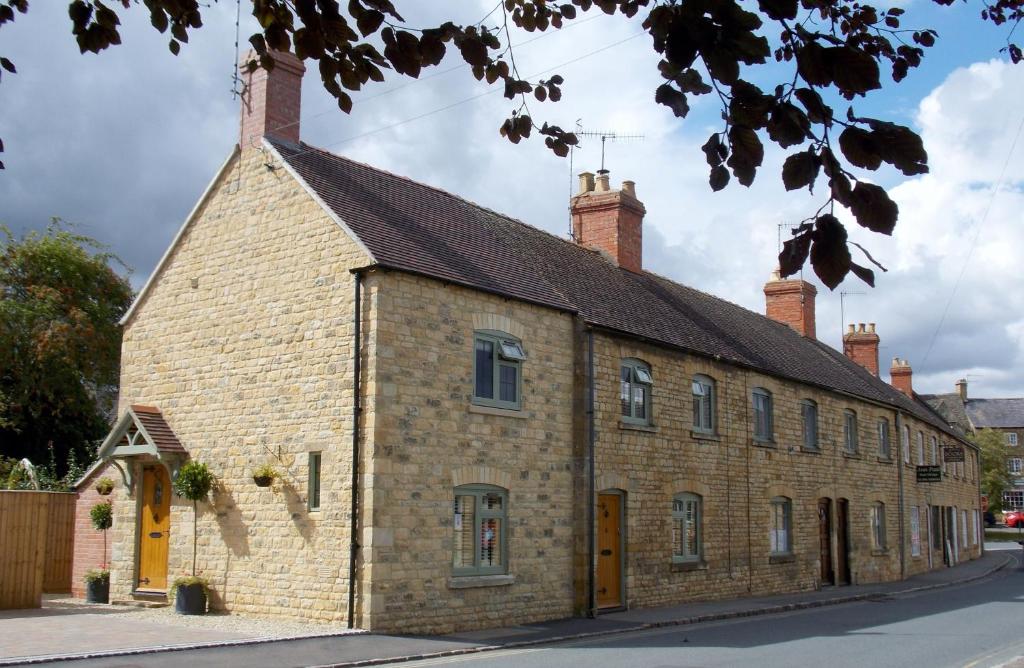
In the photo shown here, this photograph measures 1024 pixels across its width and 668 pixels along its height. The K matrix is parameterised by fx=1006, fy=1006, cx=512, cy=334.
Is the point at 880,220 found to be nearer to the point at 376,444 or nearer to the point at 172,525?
the point at 376,444

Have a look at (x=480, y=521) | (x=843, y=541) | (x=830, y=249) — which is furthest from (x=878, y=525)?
(x=830, y=249)

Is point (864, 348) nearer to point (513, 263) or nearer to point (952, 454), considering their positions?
point (952, 454)

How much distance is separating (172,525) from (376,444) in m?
5.21

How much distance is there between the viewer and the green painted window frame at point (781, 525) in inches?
943

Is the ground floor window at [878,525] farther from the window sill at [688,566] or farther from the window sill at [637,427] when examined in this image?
the window sill at [637,427]

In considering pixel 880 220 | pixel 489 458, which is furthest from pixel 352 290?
pixel 880 220

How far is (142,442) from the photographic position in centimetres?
1773

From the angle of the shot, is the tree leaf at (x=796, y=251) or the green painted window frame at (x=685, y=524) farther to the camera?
the green painted window frame at (x=685, y=524)

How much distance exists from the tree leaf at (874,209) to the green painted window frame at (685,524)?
A: 58.0 feet

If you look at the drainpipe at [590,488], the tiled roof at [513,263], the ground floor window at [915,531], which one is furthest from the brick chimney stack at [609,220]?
the ground floor window at [915,531]

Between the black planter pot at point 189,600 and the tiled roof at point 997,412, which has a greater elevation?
the tiled roof at point 997,412

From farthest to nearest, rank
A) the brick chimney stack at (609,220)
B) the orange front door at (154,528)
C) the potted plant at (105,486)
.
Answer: the brick chimney stack at (609,220) → the potted plant at (105,486) → the orange front door at (154,528)

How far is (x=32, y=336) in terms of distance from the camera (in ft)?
105

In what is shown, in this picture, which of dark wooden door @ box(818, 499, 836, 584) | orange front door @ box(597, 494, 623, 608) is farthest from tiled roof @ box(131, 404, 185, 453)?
dark wooden door @ box(818, 499, 836, 584)
